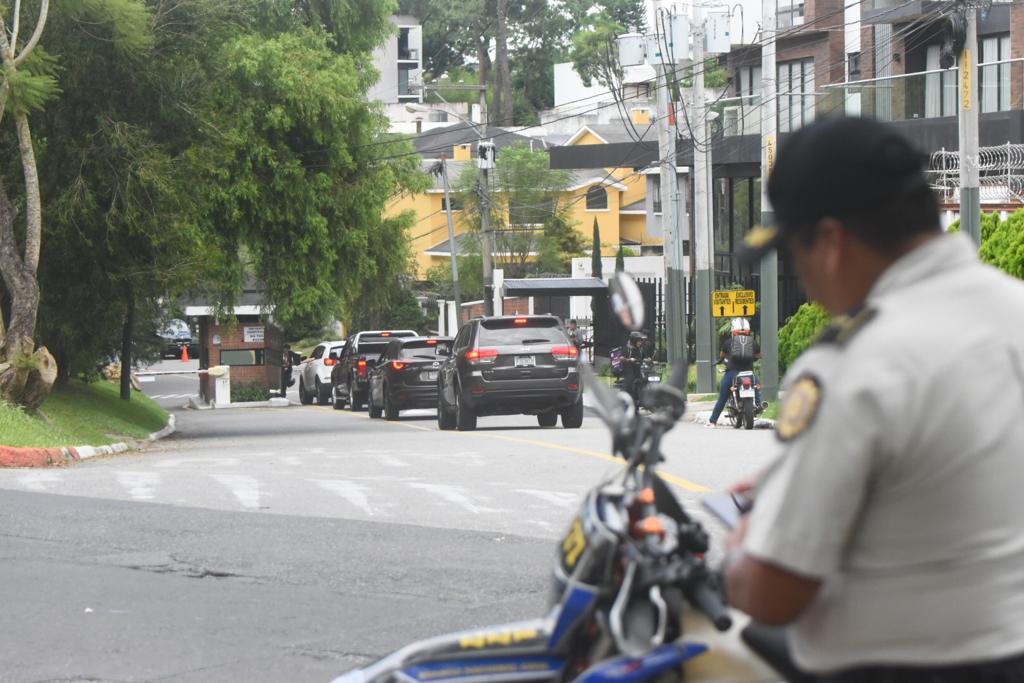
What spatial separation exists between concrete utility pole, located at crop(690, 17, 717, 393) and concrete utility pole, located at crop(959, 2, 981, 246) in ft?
36.1

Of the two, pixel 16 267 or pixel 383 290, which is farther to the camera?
pixel 383 290

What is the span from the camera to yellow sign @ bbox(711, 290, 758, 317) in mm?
31266

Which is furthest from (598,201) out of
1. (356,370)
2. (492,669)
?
Result: (492,669)

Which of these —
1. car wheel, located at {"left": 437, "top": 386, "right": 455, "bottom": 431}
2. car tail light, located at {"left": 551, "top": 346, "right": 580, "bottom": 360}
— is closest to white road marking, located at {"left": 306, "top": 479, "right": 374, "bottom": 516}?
car tail light, located at {"left": 551, "top": 346, "right": 580, "bottom": 360}

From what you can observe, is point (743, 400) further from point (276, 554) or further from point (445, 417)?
point (276, 554)

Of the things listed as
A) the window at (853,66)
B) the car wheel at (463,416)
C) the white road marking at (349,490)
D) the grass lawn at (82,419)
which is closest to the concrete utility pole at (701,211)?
the window at (853,66)

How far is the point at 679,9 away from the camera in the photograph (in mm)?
43875

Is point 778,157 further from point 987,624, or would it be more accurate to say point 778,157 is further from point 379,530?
point 379,530

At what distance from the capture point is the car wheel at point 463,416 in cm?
2622

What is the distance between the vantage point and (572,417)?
1068 inches

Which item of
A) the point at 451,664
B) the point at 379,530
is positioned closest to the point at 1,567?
the point at 379,530

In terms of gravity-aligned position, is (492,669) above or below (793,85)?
below

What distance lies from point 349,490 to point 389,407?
1880cm

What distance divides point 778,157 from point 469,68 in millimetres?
116562
